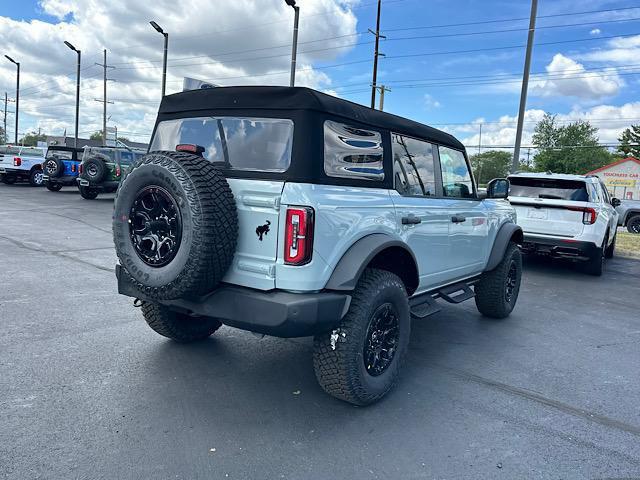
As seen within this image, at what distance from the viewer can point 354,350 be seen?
10.1 ft

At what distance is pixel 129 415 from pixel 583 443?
2741 mm

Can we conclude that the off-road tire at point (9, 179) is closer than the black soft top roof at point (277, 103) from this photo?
No

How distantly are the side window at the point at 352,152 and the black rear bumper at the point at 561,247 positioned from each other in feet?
18.1

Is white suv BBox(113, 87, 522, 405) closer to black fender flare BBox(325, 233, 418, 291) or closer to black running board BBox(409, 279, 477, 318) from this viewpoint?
black fender flare BBox(325, 233, 418, 291)

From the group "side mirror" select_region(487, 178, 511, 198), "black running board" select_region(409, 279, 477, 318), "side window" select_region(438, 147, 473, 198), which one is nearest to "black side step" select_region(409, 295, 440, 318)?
"black running board" select_region(409, 279, 477, 318)

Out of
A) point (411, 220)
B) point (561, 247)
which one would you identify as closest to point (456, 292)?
point (411, 220)

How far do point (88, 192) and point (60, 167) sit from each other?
10.5 ft

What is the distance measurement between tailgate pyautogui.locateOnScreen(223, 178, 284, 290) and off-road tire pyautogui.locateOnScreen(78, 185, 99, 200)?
16.2 meters

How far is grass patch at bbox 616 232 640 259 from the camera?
12.1 meters

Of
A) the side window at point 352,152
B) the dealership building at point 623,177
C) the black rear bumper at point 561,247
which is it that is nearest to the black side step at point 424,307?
the side window at point 352,152

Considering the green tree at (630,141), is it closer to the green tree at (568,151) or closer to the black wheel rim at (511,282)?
the green tree at (568,151)

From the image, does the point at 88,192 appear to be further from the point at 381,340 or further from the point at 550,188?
the point at 381,340

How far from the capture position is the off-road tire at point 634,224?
17.5m

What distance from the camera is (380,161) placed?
356 cm
